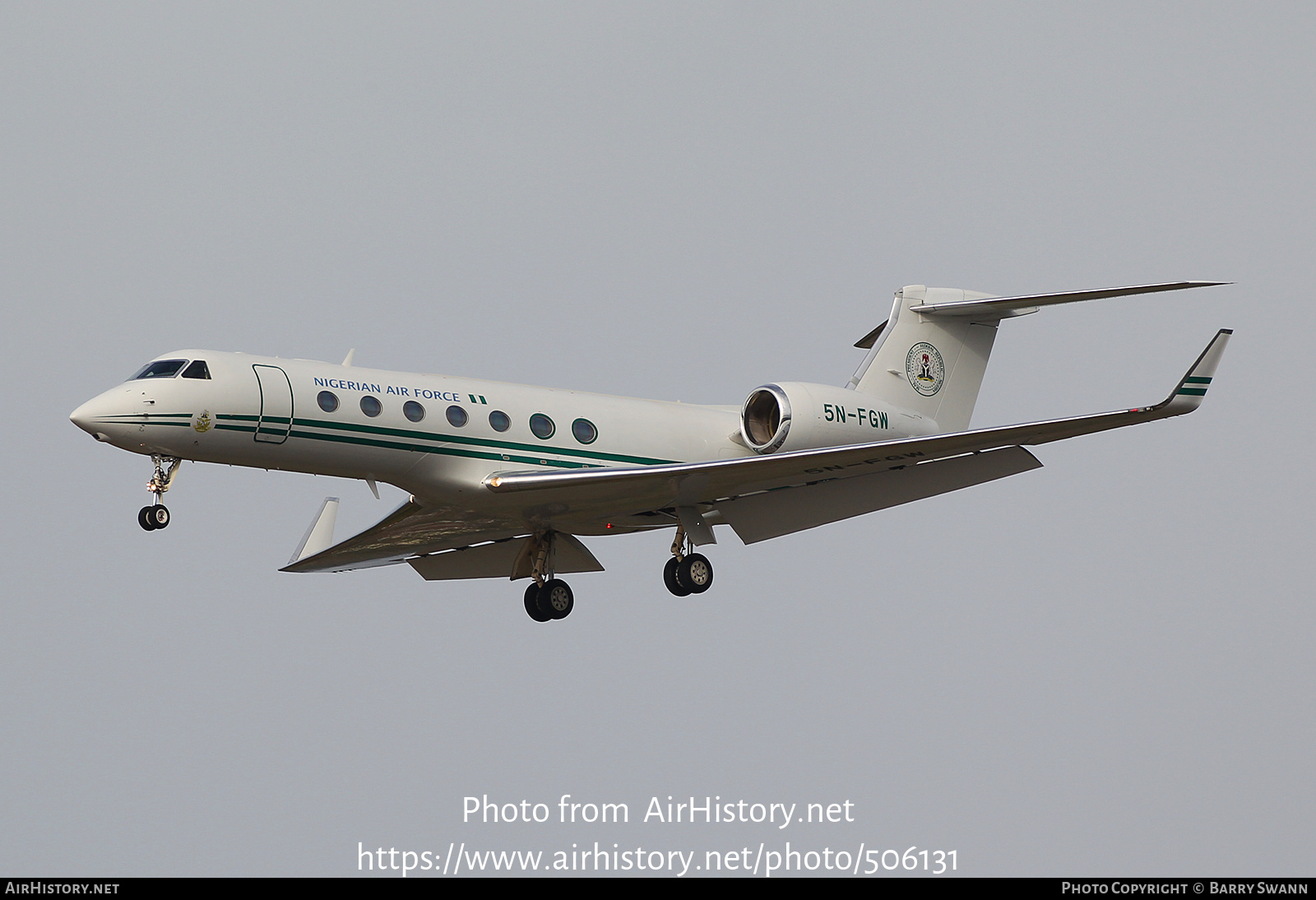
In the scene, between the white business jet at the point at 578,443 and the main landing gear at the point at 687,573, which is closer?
the white business jet at the point at 578,443

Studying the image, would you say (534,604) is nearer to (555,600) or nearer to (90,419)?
(555,600)

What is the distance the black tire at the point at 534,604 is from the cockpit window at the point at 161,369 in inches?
244

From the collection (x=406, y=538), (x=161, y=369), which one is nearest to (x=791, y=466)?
(x=406, y=538)

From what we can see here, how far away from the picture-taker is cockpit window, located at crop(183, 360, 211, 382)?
1931cm

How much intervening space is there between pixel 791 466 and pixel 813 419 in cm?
139

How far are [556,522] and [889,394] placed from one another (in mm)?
5320

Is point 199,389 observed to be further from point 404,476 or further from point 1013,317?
point 1013,317

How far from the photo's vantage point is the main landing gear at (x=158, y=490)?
19031mm

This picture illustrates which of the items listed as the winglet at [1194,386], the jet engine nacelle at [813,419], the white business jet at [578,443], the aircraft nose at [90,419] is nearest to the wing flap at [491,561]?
the white business jet at [578,443]

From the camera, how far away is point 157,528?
19.0 m

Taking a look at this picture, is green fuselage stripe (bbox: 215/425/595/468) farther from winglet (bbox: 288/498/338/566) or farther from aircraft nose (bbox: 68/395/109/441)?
winglet (bbox: 288/498/338/566)

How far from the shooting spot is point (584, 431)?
21719 mm

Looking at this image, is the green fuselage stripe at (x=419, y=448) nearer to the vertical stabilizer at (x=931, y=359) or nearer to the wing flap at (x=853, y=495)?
the wing flap at (x=853, y=495)

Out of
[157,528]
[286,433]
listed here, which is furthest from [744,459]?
[157,528]
